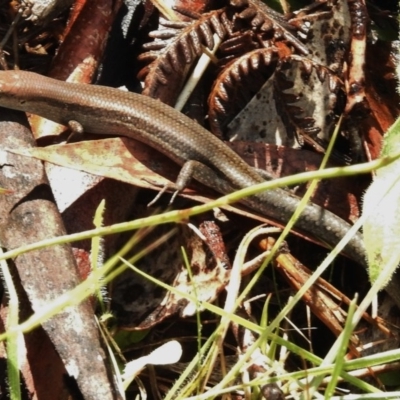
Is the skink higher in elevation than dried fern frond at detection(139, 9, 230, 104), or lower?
lower

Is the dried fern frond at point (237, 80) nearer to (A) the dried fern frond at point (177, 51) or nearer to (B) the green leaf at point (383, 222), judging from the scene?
(A) the dried fern frond at point (177, 51)

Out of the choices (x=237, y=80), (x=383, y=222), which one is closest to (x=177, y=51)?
(x=237, y=80)

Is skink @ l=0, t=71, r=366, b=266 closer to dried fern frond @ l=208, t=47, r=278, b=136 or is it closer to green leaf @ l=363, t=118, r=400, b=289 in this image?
dried fern frond @ l=208, t=47, r=278, b=136

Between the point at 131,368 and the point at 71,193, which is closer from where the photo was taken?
the point at 131,368

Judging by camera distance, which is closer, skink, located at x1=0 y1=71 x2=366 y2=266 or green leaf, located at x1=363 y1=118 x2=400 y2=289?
green leaf, located at x1=363 y1=118 x2=400 y2=289

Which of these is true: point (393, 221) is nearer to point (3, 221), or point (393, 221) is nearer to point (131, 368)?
point (131, 368)

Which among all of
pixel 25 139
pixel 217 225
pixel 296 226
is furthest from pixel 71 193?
pixel 296 226

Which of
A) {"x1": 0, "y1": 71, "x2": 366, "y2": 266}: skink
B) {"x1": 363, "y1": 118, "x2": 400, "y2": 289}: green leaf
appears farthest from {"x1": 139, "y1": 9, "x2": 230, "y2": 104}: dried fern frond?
{"x1": 363, "y1": 118, "x2": 400, "y2": 289}: green leaf
